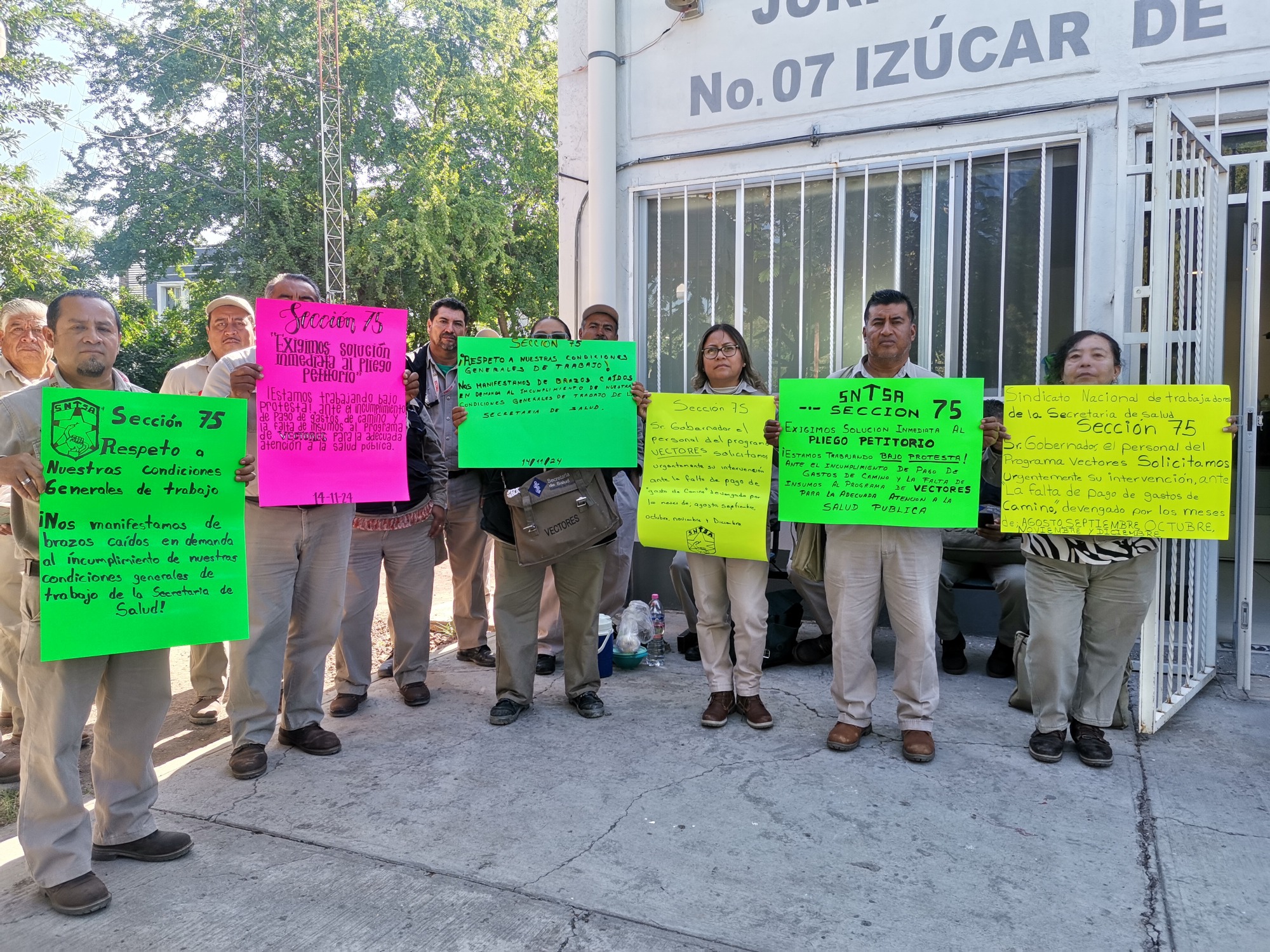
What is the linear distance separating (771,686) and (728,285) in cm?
318

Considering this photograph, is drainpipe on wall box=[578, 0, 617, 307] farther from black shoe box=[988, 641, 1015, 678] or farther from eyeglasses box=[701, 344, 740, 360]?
black shoe box=[988, 641, 1015, 678]

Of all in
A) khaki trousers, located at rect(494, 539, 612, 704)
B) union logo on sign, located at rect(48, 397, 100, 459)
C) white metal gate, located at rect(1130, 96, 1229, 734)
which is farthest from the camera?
khaki trousers, located at rect(494, 539, 612, 704)

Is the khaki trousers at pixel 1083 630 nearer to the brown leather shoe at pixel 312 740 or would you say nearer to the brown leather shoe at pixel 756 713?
the brown leather shoe at pixel 756 713

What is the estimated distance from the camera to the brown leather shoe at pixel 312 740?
3988mm

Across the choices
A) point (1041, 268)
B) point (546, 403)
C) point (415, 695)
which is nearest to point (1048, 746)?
point (546, 403)

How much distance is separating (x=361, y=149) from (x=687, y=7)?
18.1 meters

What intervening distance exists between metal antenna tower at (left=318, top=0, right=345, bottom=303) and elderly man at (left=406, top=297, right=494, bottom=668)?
590 inches

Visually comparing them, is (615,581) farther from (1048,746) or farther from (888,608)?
(1048,746)

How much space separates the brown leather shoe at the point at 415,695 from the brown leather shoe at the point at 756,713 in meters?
1.68

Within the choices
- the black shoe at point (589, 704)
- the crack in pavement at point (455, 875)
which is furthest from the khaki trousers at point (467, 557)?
the crack in pavement at point (455, 875)

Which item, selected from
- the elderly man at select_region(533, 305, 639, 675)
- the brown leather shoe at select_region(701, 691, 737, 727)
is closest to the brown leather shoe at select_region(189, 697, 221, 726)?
the elderly man at select_region(533, 305, 639, 675)

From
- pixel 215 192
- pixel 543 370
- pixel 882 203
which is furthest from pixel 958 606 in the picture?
pixel 215 192

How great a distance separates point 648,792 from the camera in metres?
3.58

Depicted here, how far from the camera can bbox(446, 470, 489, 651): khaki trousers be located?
535 centimetres
